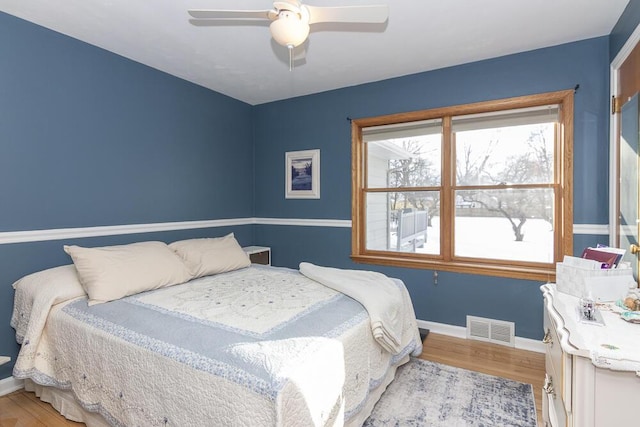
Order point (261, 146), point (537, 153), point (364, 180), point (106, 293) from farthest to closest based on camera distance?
1. point (261, 146)
2. point (364, 180)
3. point (537, 153)
4. point (106, 293)

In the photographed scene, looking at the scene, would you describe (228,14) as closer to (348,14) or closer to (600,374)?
(348,14)

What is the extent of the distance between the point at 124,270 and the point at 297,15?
1959mm

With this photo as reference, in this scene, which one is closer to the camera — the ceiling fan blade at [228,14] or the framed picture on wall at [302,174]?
the ceiling fan blade at [228,14]

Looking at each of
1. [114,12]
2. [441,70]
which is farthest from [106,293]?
[441,70]

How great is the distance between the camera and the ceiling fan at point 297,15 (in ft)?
5.56

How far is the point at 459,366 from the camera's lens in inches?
104

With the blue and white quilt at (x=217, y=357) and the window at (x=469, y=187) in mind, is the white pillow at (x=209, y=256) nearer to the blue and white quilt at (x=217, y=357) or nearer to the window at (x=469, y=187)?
the blue and white quilt at (x=217, y=357)

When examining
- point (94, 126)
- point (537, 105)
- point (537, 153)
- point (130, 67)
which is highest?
point (130, 67)

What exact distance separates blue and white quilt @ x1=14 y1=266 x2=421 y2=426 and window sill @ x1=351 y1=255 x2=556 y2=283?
109cm

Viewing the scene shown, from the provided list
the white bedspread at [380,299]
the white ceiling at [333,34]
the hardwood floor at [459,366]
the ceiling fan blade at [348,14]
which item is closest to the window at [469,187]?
Answer: the white ceiling at [333,34]

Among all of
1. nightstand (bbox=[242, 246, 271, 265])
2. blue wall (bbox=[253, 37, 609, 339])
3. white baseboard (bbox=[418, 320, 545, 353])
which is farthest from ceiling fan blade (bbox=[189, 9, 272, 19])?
white baseboard (bbox=[418, 320, 545, 353])

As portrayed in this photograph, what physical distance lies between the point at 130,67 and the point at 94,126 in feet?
2.18

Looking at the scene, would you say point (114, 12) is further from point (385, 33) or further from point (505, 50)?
point (505, 50)

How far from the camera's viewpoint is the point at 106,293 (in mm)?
2129
